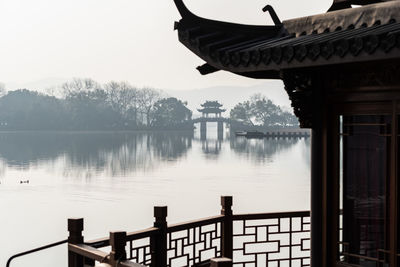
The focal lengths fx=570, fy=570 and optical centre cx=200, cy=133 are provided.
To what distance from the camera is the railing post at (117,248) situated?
374 cm

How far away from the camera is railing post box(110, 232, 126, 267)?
12.3ft

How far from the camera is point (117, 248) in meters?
3.76

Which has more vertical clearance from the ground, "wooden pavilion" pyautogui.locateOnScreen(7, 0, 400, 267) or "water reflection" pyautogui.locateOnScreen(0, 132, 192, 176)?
"wooden pavilion" pyautogui.locateOnScreen(7, 0, 400, 267)

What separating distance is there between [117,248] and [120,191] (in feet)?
94.3

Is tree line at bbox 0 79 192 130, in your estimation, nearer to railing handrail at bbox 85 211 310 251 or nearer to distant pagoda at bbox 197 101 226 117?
distant pagoda at bbox 197 101 226 117

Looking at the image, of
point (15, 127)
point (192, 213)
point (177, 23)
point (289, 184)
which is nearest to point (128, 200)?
point (192, 213)

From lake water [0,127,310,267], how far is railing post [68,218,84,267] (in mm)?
14777

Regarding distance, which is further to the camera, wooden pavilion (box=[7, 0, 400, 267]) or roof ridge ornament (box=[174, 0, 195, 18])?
roof ridge ornament (box=[174, 0, 195, 18])

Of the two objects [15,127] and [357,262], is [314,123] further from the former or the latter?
[15,127]

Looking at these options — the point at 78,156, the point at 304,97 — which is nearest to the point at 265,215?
the point at 304,97

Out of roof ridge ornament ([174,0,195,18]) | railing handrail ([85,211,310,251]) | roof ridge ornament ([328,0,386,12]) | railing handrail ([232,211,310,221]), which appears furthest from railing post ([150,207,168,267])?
roof ridge ornament ([328,0,386,12])

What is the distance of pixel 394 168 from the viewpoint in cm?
349

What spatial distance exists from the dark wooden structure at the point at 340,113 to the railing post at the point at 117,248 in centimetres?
130

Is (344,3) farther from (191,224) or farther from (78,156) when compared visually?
(78,156)
